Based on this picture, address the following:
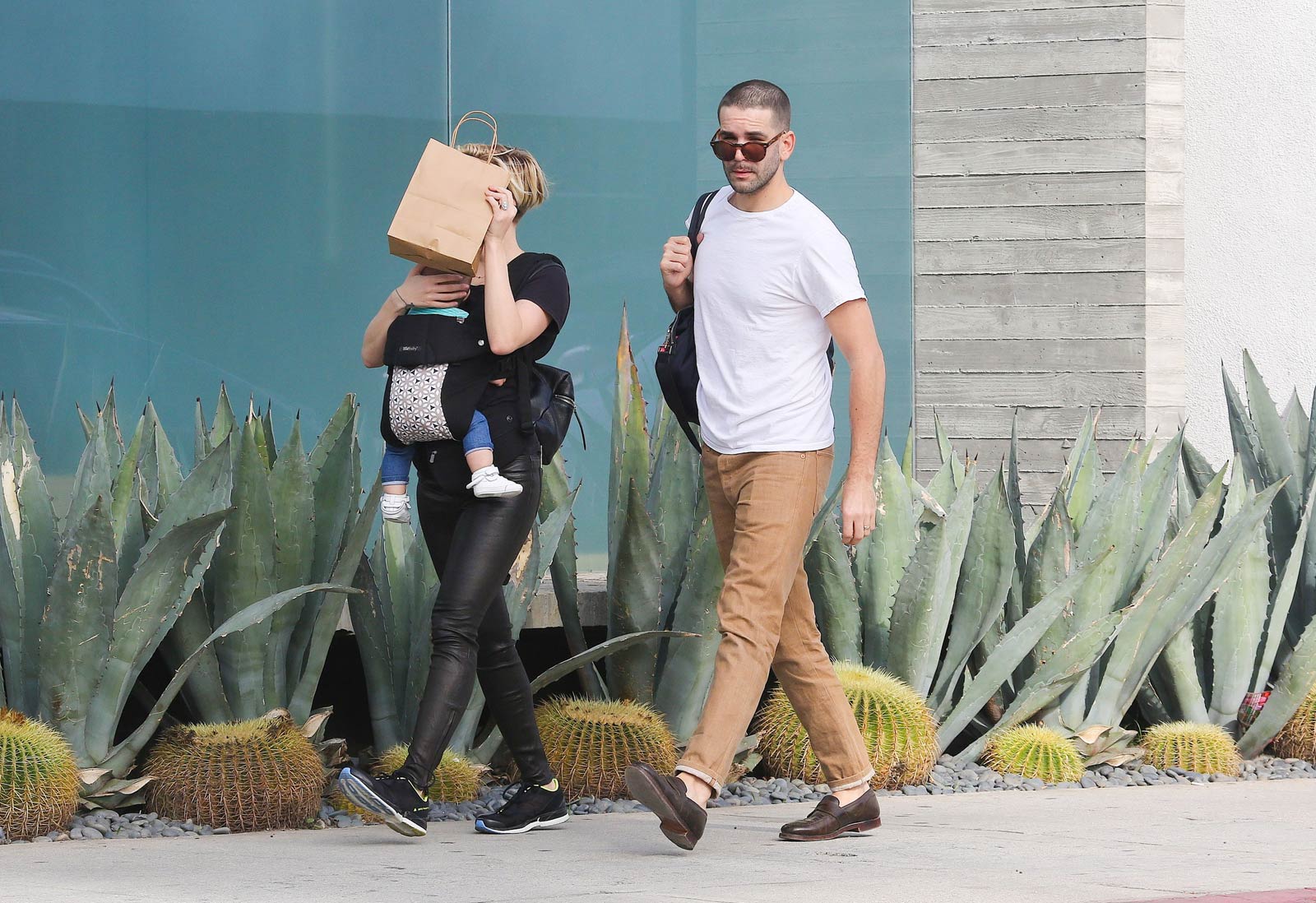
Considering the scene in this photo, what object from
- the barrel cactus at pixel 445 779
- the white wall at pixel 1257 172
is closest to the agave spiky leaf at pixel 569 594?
the barrel cactus at pixel 445 779

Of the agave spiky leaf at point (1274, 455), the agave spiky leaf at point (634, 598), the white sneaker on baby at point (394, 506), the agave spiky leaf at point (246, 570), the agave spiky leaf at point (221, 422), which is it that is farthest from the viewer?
the agave spiky leaf at point (1274, 455)

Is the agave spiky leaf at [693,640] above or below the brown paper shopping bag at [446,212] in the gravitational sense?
below

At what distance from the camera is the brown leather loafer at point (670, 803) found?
3404mm

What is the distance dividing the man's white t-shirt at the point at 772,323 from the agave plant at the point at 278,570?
0.97m

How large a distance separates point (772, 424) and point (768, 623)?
43cm

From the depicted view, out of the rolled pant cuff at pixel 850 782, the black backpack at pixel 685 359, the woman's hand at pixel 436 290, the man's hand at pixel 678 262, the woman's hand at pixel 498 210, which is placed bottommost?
the rolled pant cuff at pixel 850 782

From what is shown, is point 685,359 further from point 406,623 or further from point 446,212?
Result: point 406,623

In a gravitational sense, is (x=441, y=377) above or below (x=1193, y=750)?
above

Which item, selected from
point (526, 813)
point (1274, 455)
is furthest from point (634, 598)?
point (1274, 455)

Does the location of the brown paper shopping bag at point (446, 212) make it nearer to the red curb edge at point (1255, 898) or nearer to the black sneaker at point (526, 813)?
the black sneaker at point (526, 813)

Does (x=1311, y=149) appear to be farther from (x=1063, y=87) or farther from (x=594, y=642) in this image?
(x=594, y=642)

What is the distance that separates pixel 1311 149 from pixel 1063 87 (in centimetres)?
132

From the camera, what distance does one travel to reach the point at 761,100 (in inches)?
147

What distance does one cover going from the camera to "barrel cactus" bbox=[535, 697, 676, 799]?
442cm
